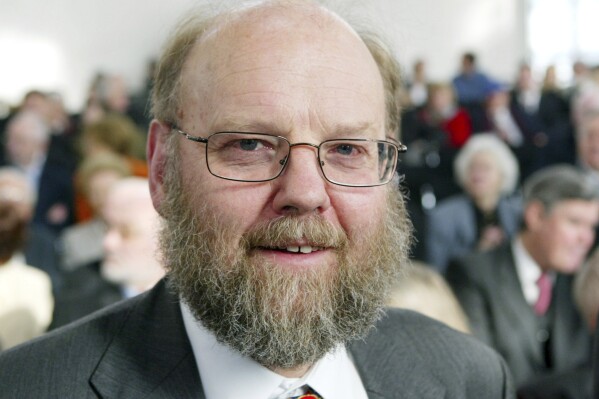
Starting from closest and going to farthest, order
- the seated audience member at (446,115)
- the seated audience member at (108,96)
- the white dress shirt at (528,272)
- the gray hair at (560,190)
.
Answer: the white dress shirt at (528,272), the gray hair at (560,190), the seated audience member at (108,96), the seated audience member at (446,115)

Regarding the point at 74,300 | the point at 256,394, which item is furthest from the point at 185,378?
the point at 74,300

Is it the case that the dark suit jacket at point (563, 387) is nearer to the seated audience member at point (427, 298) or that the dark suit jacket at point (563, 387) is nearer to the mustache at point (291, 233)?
the seated audience member at point (427, 298)

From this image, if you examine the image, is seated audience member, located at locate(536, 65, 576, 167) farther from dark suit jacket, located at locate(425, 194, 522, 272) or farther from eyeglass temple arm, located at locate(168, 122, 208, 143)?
eyeglass temple arm, located at locate(168, 122, 208, 143)

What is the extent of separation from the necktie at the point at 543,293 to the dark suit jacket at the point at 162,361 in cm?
238

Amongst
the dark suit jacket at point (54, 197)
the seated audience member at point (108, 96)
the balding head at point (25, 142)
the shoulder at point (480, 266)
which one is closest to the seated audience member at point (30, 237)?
the dark suit jacket at point (54, 197)

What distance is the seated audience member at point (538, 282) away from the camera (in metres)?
3.99

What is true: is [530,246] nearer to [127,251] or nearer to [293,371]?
[127,251]

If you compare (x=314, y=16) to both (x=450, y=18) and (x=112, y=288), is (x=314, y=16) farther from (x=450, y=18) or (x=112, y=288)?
(x=450, y=18)

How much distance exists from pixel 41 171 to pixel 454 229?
10.9ft

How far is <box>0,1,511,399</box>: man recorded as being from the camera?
1.53 meters

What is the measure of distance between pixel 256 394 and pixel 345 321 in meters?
0.22

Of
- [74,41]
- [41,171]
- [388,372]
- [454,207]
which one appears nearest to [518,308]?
[454,207]

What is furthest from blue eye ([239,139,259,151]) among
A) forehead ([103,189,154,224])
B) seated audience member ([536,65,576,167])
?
seated audience member ([536,65,576,167])

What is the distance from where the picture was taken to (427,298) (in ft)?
9.64
